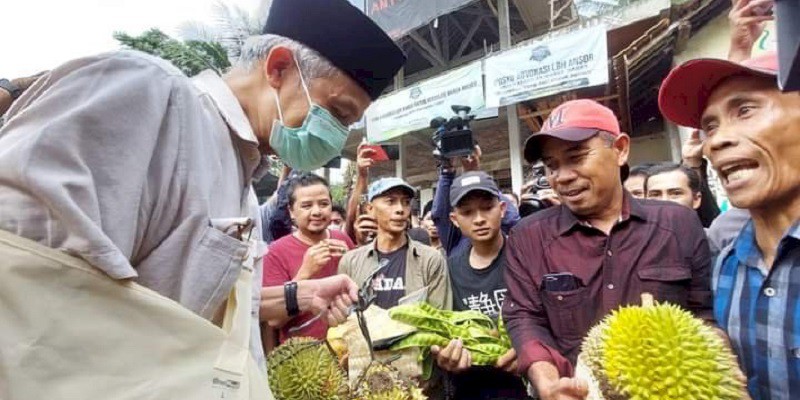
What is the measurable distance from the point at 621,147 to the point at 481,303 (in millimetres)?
1009

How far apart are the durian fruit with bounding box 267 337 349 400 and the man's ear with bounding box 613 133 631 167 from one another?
135 cm

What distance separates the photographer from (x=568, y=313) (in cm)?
170

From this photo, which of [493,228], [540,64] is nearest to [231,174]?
[493,228]

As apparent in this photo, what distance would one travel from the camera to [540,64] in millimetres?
8758

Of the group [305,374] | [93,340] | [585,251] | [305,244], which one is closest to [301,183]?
[305,244]

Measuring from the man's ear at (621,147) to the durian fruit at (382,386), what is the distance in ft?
3.88

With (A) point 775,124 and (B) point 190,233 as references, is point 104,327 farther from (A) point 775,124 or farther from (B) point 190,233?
(A) point 775,124

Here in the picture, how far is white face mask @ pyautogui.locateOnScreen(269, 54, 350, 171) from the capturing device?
1.38 metres

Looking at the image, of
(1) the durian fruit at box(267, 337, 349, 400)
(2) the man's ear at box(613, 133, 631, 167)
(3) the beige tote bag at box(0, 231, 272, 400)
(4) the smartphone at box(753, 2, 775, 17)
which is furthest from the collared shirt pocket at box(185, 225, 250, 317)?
(4) the smartphone at box(753, 2, 775, 17)

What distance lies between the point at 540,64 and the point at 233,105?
8379 millimetres

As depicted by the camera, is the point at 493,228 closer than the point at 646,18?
Yes

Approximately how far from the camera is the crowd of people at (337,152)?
2.73 feet

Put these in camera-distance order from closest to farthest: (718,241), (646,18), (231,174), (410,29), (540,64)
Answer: (231,174) < (718,241) < (646,18) < (540,64) < (410,29)

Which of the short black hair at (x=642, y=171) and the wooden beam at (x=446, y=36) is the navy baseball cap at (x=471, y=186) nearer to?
the short black hair at (x=642, y=171)
